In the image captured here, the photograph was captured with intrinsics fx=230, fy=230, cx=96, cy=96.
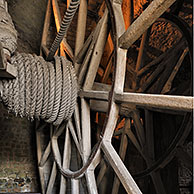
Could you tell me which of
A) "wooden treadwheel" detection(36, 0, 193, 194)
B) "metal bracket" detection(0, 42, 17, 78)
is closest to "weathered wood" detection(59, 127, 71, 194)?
"wooden treadwheel" detection(36, 0, 193, 194)

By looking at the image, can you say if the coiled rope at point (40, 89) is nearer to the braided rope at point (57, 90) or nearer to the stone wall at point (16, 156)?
the braided rope at point (57, 90)

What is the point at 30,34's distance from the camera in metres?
4.80

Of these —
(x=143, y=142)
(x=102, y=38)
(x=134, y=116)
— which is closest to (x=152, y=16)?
(x=102, y=38)

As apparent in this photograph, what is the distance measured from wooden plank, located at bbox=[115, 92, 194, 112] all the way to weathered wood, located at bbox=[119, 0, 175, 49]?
462 mm

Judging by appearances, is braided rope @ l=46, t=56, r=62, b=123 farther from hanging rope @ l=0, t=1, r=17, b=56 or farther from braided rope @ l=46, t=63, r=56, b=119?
hanging rope @ l=0, t=1, r=17, b=56

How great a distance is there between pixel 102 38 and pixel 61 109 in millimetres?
891

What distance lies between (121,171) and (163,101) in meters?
0.59

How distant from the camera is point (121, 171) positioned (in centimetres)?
161

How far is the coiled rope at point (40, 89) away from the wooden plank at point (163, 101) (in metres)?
0.89

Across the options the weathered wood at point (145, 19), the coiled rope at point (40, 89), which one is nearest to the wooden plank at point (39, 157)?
the coiled rope at point (40, 89)

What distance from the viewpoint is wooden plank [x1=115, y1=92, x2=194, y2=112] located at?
1.25m

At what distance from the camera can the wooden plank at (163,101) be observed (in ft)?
4.09

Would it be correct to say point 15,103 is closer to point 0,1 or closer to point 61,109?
point 61,109

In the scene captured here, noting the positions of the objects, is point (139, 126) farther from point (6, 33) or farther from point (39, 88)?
point (6, 33)
